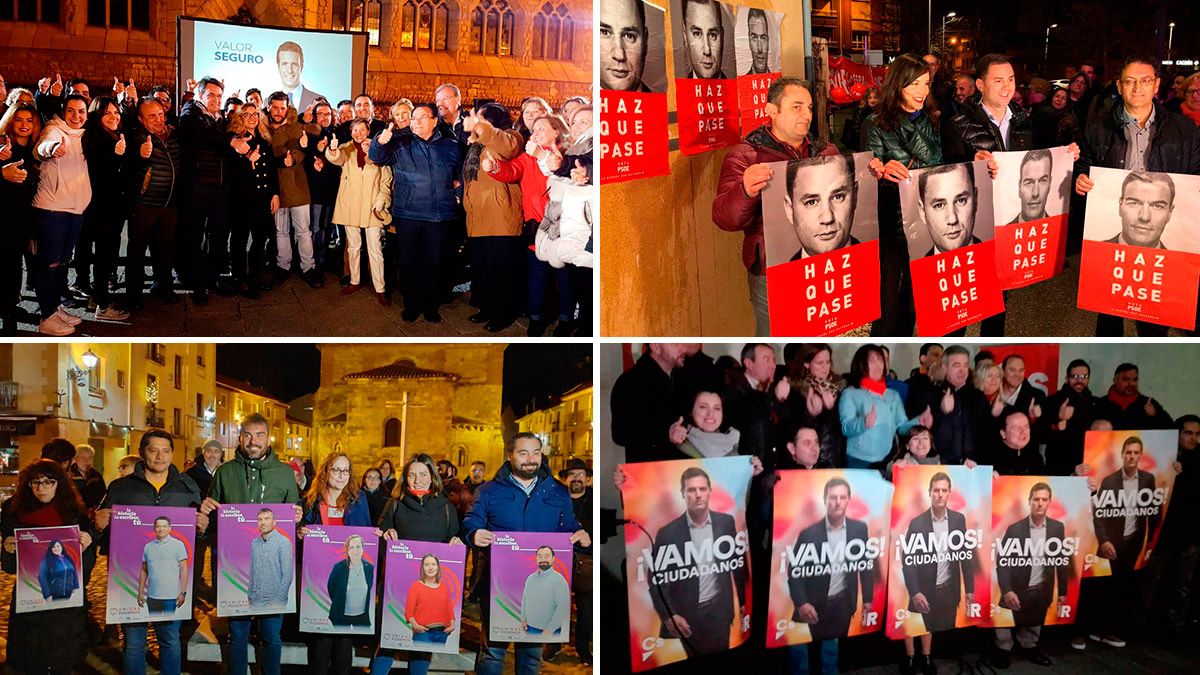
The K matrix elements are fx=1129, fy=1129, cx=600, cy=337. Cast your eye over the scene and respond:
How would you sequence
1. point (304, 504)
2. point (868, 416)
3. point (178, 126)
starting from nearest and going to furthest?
point (178, 126) < point (304, 504) < point (868, 416)

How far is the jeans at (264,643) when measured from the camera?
3.34m

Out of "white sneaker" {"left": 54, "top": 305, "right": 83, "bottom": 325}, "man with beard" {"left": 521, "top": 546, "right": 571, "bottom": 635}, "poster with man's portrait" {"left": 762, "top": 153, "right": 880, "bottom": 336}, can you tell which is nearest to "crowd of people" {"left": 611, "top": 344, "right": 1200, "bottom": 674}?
"poster with man's portrait" {"left": 762, "top": 153, "right": 880, "bottom": 336}

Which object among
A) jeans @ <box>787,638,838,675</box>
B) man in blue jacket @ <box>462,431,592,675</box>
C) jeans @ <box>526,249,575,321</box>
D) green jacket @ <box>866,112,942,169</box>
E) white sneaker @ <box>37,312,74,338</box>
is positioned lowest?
jeans @ <box>787,638,838,675</box>

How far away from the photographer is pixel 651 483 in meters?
3.45

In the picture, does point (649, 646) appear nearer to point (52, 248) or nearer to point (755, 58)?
point (755, 58)

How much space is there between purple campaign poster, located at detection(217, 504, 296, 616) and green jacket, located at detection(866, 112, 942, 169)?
82.3 inches

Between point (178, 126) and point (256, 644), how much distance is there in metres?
1.52

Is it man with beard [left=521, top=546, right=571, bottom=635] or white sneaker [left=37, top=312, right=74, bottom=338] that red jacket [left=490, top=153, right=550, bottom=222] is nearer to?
man with beard [left=521, top=546, right=571, bottom=635]

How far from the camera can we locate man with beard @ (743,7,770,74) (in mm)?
3475

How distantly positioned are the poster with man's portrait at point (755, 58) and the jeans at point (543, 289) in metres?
0.72

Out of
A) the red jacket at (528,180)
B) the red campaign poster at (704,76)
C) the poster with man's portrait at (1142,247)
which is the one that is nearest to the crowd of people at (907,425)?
the poster with man's portrait at (1142,247)

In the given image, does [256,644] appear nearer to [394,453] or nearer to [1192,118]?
[394,453]

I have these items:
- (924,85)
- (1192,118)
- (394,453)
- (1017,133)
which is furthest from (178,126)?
(1192,118)

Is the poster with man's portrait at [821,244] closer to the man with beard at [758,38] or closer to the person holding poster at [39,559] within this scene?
the man with beard at [758,38]
